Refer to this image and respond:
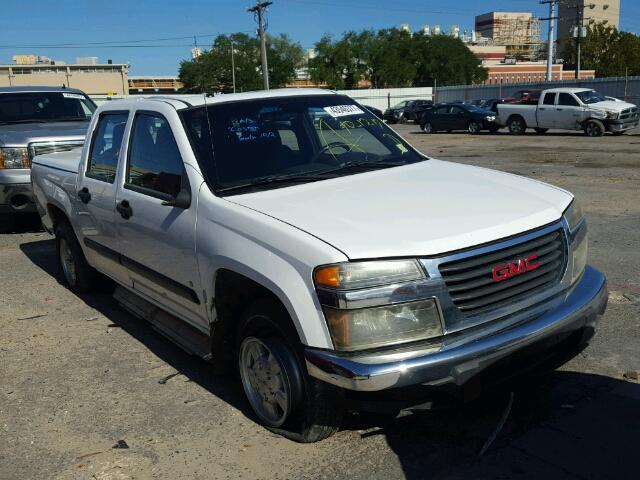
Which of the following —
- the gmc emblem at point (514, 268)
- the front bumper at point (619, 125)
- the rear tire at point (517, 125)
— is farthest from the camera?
the rear tire at point (517, 125)

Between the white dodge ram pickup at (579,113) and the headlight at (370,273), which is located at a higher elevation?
the headlight at (370,273)

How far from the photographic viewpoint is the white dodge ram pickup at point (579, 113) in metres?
23.3

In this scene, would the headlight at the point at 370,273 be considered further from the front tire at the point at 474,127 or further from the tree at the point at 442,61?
the tree at the point at 442,61

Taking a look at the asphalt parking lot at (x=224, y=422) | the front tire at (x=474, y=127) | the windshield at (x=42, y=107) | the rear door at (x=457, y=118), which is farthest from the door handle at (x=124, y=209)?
the rear door at (x=457, y=118)

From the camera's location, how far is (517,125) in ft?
89.3

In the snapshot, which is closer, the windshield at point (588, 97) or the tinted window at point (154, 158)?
the tinted window at point (154, 158)

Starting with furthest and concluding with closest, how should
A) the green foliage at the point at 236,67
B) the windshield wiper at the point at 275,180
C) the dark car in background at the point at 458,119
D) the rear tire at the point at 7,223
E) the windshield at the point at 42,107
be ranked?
1. the green foliage at the point at 236,67
2. the dark car in background at the point at 458,119
3. the windshield at the point at 42,107
4. the rear tire at the point at 7,223
5. the windshield wiper at the point at 275,180

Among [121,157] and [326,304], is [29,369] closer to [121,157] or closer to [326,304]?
[121,157]

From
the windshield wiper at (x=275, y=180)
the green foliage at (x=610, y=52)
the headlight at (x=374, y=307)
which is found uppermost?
the green foliage at (x=610, y=52)

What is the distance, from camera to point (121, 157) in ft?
15.5

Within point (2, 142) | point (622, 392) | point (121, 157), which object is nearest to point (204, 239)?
point (121, 157)

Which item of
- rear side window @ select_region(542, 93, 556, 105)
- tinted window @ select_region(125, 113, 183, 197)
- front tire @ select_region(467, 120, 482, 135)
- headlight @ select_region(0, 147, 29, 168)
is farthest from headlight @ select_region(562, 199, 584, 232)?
front tire @ select_region(467, 120, 482, 135)

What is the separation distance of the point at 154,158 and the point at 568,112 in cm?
2297

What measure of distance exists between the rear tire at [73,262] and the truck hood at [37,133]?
2.85m
